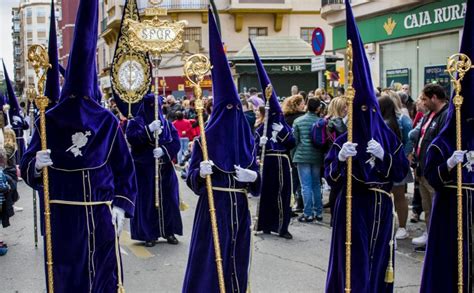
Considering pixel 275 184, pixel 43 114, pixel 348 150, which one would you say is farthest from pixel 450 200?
pixel 275 184

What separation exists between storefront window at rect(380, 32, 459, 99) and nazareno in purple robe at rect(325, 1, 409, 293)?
1349 centimetres

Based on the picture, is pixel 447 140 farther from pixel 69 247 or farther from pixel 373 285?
pixel 69 247

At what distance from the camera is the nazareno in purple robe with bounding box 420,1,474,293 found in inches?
221

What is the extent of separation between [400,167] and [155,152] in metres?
4.13

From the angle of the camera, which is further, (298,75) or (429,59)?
(298,75)

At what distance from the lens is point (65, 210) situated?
17.3ft

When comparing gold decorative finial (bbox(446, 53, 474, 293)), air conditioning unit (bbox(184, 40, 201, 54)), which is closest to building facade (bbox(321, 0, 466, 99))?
air conditioning unit (bbox(184, 40, 201, 54))

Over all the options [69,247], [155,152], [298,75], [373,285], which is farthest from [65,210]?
[298,75]

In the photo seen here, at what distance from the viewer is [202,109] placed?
5.61 meters

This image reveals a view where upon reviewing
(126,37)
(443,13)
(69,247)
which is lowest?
(69,247)

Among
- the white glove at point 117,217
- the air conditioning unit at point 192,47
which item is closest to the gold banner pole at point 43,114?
the white glove at point 117,217

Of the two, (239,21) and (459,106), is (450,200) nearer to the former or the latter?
(459,106)

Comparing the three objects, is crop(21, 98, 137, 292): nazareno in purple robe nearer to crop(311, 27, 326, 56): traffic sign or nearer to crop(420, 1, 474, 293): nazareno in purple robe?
crop(420, 1, 474, 293): nazareno in purple robe

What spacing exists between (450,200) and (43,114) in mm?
3213
